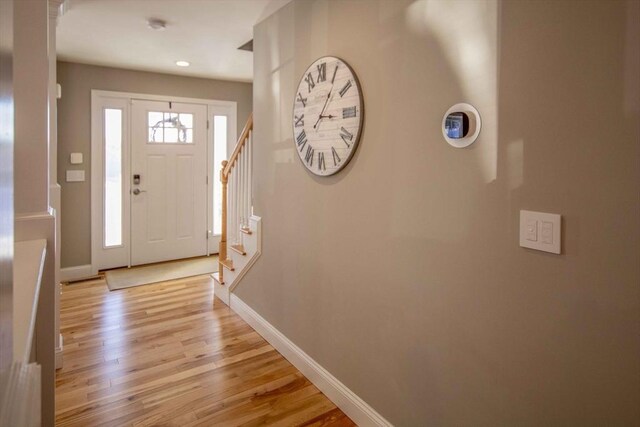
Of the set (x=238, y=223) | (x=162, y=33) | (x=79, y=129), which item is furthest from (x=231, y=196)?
(x=79, y=129)

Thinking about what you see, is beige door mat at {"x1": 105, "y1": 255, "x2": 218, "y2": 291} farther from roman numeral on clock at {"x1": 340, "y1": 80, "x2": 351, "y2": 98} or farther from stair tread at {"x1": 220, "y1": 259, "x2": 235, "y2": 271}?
roman numeral on clock at {"x1": 340, "y1": 80, "x2": 351, "y2": 98}

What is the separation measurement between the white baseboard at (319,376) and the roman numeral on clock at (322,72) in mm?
1648

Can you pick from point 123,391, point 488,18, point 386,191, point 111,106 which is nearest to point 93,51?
point 111,106

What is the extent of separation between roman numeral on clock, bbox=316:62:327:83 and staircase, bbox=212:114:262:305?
43.7 inches

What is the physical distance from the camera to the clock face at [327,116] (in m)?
2.09

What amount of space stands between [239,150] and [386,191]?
1964 mm

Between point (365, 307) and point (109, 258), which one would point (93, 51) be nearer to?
point (109, 258)

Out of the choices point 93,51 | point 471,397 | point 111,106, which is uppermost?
point 93,51

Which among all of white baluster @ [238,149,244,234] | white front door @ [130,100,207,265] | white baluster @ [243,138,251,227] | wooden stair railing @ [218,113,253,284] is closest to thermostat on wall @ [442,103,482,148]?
wooden stair railing @ [218,113,253,284]

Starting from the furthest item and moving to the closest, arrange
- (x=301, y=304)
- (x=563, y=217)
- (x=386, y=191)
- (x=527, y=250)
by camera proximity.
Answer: (x=301, y=304), (x=386, y=191), (x=527, y=250), (x=563, y=217)

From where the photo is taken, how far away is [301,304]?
263 centimetres

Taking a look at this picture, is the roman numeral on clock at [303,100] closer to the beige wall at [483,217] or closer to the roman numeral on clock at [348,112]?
the beige wall at [483,217]

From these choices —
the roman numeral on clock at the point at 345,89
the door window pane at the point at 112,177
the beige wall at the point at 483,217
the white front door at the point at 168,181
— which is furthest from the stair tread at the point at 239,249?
the door window pane at the point at 112,177

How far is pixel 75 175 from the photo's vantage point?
4570 mm
